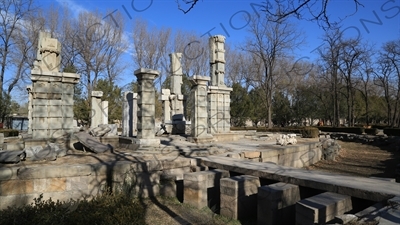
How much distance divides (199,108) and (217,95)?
363cm

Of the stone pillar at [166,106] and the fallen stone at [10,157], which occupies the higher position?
the stone pillar at [166,106]

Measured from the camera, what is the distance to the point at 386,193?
3502 mm

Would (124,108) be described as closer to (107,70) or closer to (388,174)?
(388,174)

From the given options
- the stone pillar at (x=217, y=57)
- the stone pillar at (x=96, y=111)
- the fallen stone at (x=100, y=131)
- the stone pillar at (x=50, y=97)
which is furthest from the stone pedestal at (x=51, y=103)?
the stone pillar at (x=217, y=57)

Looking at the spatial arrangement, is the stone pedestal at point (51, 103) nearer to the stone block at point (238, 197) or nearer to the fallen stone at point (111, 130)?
the fallen stone at point (111, 130)

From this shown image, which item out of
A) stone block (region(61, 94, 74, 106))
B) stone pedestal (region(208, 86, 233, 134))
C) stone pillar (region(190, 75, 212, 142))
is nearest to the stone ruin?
stone pedestal (region(208, 86, 233, 134))

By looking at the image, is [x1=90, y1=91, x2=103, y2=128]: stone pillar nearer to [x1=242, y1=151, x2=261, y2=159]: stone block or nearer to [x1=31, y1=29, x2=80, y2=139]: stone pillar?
[x1=31, y1=29, x2=80, y2=139]: stone pillar

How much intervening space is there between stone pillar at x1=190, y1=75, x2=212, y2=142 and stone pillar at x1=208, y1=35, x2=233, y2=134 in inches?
120

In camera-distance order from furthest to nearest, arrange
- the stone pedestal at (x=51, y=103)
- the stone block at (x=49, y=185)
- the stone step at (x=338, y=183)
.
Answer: the stone pedestal at (x=51, y=103) < the stone block at (x=49, y=185) < the stone step at (x=338, y=183)

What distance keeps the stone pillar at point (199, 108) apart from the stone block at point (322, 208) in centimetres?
636

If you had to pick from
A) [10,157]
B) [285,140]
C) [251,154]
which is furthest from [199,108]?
[10,157]

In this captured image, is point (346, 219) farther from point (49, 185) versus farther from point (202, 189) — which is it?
point (49, 185)

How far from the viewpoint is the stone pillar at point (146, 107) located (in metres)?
7.60

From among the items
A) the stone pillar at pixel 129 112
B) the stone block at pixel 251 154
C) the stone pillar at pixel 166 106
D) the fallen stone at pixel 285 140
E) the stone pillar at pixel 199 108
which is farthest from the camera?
the stone pillar at pixel 166 106
